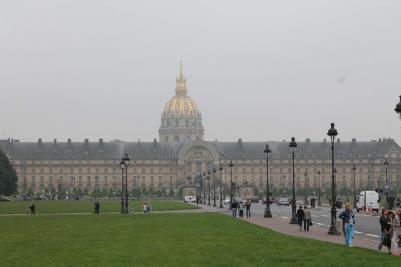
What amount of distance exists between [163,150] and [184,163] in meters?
6.24

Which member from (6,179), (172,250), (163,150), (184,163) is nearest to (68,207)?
(6,179)

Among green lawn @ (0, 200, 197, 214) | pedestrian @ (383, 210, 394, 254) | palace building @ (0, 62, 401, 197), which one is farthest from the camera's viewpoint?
palace building @ (0, 62, 401, 197)

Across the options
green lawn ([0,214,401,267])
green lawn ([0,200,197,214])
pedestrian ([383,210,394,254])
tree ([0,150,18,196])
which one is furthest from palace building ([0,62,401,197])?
pedestrian ([383,210,394,254])

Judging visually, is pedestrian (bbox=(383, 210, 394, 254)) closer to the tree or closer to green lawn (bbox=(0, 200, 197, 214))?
green lawn (bbox=(0, 200, 197, 214))

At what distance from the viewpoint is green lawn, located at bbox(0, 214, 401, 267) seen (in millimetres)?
21094

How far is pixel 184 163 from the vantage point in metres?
191

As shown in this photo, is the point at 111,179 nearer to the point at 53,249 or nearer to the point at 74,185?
the point at 74,185

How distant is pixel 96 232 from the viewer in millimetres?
33625

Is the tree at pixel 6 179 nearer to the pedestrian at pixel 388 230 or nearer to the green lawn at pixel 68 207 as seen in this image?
the green lawn at pixel 68 207

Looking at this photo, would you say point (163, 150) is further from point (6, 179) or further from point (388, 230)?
point (388, 230)

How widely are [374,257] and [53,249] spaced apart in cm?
848

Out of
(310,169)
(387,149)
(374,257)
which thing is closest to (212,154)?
(310,169)

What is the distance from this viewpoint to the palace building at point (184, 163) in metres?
186

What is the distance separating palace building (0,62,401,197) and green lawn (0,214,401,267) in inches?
6040
